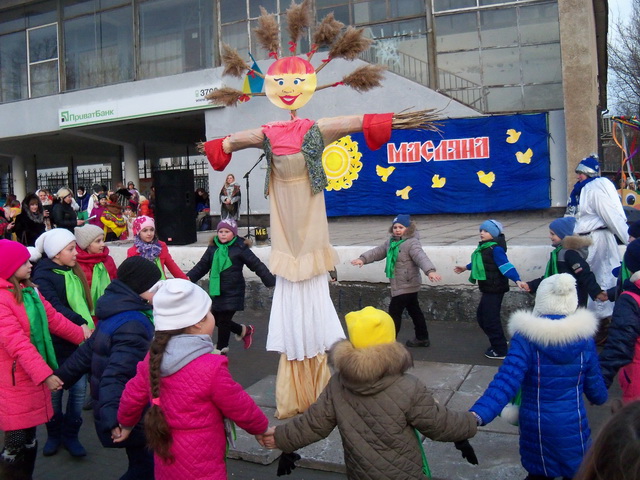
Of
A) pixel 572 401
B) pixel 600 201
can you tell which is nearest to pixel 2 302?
pixel 572 401

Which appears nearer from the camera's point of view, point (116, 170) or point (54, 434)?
point (54, 434)

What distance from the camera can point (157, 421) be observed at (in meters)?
2.96

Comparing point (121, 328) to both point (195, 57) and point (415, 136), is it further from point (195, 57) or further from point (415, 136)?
point (195, 57)

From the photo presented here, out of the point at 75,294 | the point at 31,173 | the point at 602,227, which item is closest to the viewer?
the point at 75,294

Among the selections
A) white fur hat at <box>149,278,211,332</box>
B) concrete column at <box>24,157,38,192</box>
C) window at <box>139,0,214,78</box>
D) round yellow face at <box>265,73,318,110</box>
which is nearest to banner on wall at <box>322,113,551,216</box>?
window at <box>139,0,214,78</box>

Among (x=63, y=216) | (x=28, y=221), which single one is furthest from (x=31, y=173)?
(x=28, y=221)

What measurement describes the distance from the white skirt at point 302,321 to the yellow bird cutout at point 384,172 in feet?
39.1

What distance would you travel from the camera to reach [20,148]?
2564 cm

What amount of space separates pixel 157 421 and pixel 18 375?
58.5 inches

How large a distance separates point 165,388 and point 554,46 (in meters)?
15.4

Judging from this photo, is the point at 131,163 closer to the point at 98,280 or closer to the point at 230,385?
the point at 98,280

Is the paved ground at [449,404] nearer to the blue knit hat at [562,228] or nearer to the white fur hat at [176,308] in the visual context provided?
the blue knit hat at [562,228]

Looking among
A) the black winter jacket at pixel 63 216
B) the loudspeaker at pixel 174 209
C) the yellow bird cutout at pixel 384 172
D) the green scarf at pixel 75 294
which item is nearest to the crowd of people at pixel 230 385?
the green scarf at pixel 75 294

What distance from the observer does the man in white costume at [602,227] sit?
23.0ft
